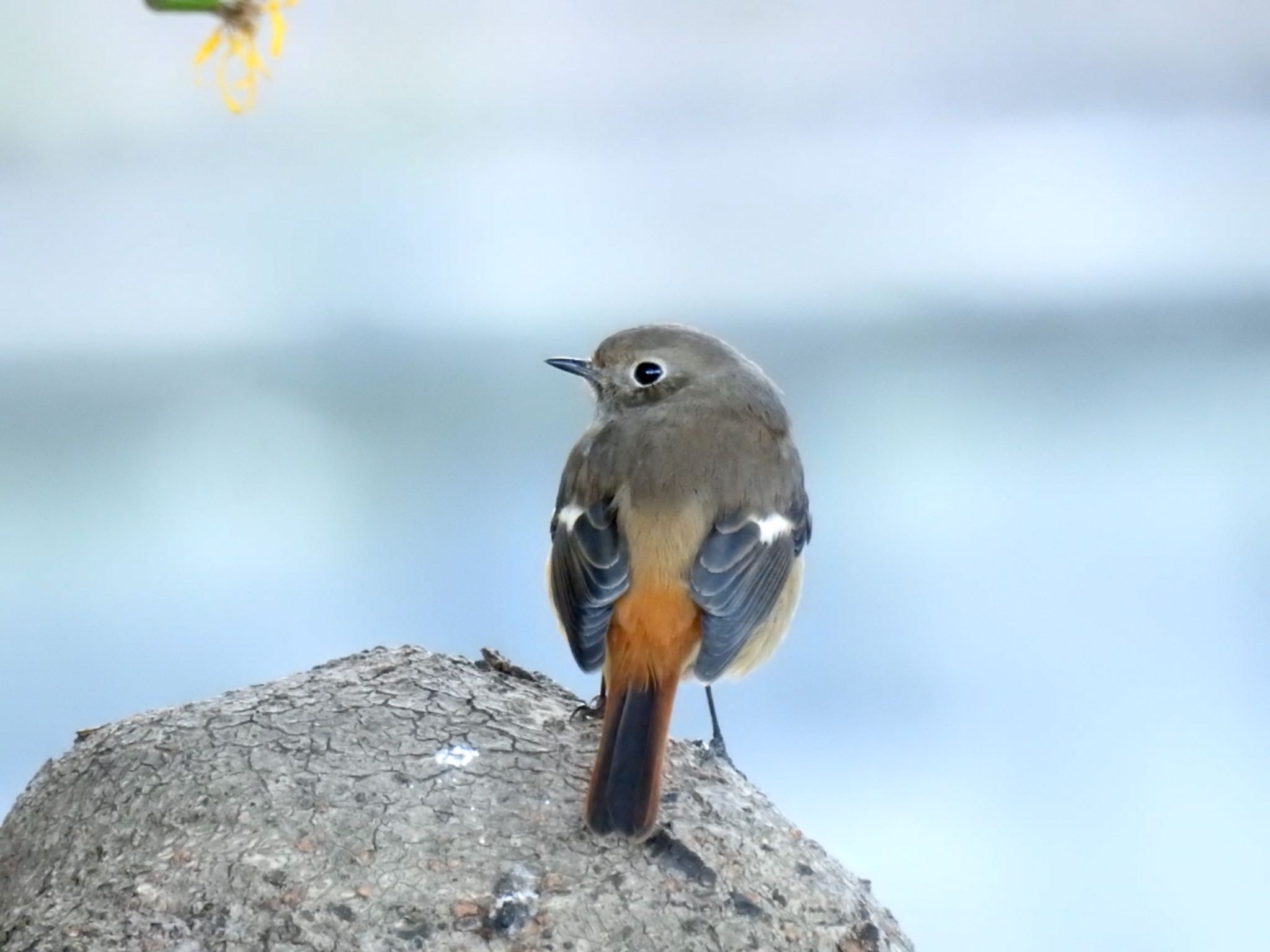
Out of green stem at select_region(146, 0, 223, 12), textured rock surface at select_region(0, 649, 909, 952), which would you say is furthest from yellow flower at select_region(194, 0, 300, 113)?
textured rock surface at select_region(0, 649, 909, 952)

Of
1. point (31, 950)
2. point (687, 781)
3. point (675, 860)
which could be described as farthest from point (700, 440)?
point (31, 950)

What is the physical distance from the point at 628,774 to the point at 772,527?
705 mm

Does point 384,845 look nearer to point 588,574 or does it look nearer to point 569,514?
point 588,574

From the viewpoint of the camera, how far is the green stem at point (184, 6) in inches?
47.4

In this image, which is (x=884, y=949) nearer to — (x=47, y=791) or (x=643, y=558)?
(x=643, y=558)

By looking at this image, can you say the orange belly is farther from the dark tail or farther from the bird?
the dark tail

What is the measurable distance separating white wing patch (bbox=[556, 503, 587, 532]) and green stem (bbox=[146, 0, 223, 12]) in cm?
131

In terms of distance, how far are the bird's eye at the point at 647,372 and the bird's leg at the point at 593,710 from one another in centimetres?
60

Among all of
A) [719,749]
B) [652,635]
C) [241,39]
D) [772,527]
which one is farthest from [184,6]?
[719,749]

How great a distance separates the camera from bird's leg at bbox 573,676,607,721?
2238mm

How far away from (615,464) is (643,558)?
24 centimetres

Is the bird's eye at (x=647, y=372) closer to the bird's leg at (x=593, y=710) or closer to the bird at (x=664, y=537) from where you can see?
the bird at (x=664, y=537)

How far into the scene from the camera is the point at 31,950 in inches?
68.1

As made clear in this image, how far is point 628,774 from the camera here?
6.29 ft
